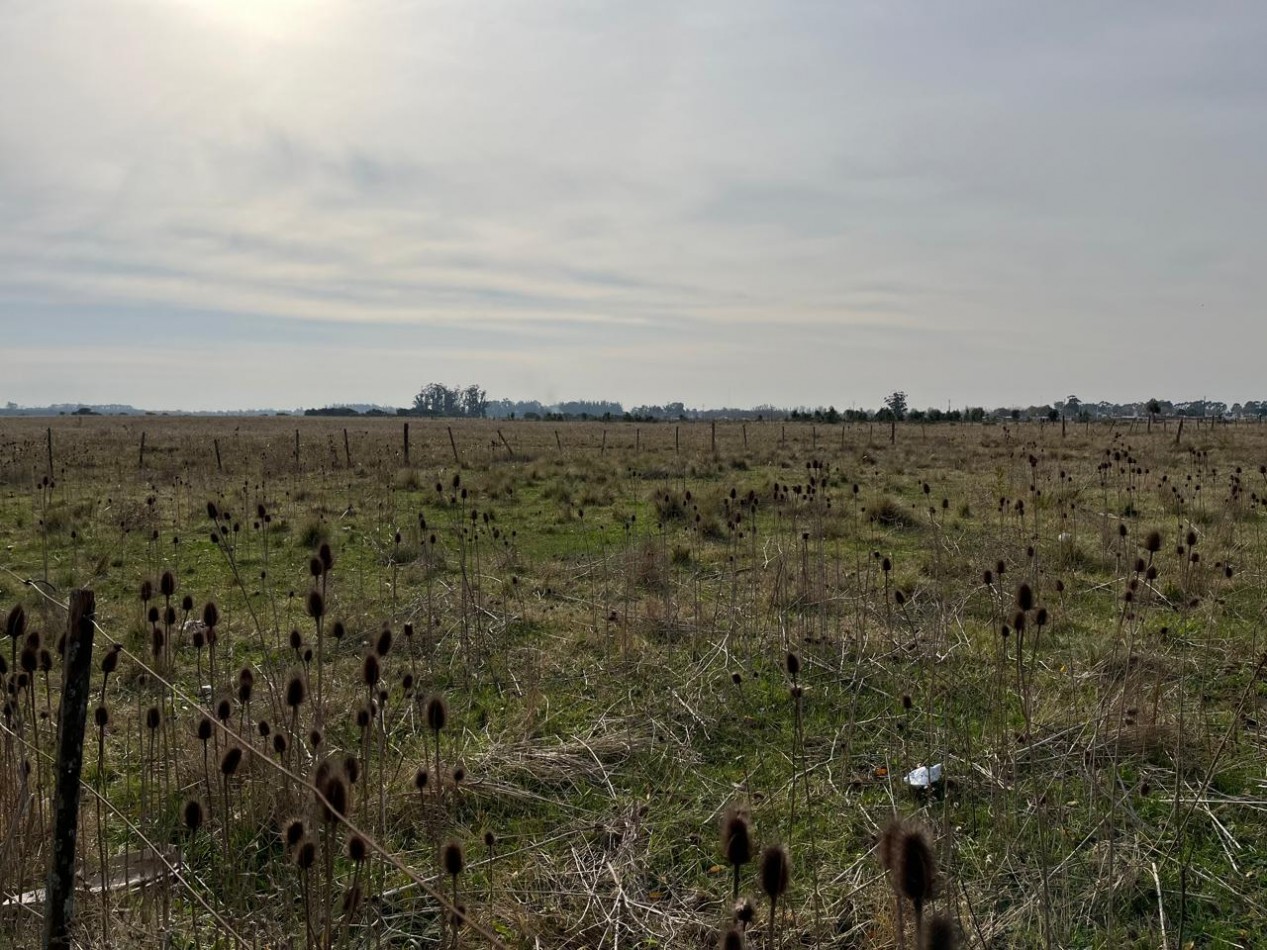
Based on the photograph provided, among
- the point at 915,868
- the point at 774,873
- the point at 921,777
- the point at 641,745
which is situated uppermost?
the point at 915,868

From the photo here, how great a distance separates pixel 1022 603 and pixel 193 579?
9479mm

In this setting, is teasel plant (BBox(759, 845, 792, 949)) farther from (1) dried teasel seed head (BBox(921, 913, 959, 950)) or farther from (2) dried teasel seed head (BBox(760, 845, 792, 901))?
(1) dried teasel seed head (BBox(921, 913, 959, 950))

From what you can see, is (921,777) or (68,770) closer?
(68,770)

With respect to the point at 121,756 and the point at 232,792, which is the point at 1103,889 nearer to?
the point at 232,792

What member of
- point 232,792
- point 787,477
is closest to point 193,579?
point 232,792

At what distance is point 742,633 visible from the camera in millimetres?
7336

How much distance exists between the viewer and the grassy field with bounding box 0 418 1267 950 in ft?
11.0

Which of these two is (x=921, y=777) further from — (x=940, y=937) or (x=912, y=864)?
(x=940, y=937)

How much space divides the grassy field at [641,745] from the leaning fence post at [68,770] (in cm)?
14

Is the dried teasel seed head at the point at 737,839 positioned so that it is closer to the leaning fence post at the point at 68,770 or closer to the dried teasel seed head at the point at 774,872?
the dried teasel seed head at the point at 774,872

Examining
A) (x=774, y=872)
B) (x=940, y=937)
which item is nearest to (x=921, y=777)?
(x=774, y=872)

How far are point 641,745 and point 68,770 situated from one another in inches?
139

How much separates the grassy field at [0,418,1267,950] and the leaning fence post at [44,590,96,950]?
0.14m

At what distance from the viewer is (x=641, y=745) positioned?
539 centimetres
